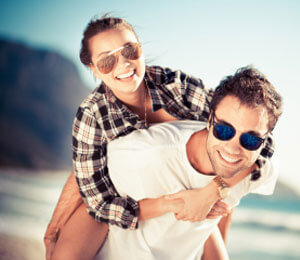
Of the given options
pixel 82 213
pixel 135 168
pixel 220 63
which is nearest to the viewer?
pixel 135 168

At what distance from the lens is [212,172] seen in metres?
1.63

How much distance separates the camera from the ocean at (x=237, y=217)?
455 centimetres

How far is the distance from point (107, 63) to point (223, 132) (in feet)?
2.25

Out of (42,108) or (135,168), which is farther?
(42,108)

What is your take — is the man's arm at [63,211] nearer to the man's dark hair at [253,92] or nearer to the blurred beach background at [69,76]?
the man's dark hair at [253,92]

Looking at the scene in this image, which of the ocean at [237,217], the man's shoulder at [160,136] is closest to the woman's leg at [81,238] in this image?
the man's shoulder at [160,136]

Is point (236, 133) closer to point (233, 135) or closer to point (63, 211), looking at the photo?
point (233, 135)

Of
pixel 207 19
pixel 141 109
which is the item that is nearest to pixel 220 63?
pixel 207 19

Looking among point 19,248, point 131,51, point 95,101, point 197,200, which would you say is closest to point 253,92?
point 197,200

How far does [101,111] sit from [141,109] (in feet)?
0.81

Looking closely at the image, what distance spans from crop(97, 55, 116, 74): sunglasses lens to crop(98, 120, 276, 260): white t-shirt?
0.35 m

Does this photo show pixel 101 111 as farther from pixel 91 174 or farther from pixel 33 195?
pixel 33 195

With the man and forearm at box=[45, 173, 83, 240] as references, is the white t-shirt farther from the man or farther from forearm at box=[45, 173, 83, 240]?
forearm at box=[45, 173, 83, 240]

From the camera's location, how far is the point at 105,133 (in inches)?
69.6
